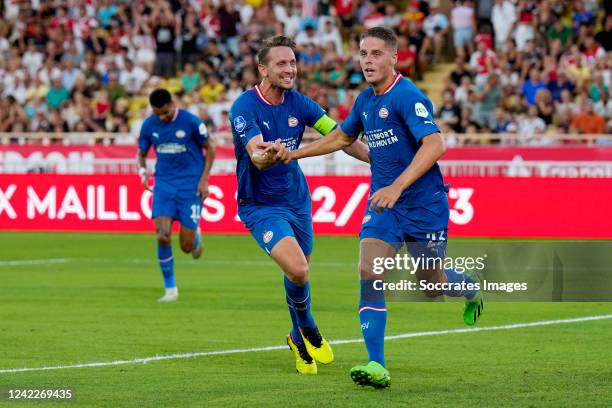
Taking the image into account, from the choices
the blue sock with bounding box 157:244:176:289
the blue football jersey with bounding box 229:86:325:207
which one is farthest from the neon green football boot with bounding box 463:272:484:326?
the blue sock with bounding box 157:244:176:289

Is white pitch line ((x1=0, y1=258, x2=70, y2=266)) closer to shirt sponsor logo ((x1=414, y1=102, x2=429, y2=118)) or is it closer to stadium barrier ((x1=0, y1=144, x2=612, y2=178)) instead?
stadium barrier ((x1=0, y1=144, x2=612, y2=178))

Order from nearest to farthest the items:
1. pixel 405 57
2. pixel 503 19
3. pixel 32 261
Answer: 1. pixel 32 261
2. pixel 503 19
3. pixel 405 57

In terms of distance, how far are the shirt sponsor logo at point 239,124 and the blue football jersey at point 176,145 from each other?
5884 mm

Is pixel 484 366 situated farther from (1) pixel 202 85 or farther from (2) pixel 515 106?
(1) pixel 202 85

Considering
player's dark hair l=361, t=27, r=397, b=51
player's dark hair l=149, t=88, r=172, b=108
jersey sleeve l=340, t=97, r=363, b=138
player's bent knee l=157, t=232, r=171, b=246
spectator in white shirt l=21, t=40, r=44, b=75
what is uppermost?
player's dark hair l=361, t=27, r=397, b=51

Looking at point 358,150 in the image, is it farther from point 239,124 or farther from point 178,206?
point 178,206

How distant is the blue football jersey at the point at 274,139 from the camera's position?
A: 10.3 meters

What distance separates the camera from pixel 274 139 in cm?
1033

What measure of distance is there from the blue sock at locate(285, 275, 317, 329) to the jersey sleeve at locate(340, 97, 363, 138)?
122 cm

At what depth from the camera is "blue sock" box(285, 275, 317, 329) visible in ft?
33.4

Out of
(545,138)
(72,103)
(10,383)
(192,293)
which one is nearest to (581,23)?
(545,138)

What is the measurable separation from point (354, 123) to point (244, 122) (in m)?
0.93

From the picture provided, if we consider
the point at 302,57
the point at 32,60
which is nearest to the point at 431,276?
the point at 302,57

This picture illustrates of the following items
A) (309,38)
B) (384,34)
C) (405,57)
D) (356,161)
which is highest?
(384,34)
